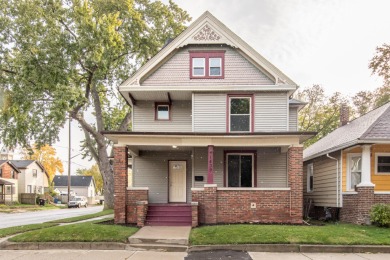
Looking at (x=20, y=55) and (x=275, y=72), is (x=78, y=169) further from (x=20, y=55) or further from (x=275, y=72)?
(x=275, y=72)

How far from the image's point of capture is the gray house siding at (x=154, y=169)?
16.0m

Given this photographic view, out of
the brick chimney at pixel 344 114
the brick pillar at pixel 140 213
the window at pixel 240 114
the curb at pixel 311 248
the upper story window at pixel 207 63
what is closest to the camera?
the curb at pixel 311 248

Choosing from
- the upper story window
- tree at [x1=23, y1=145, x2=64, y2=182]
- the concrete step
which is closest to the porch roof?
the upper story window

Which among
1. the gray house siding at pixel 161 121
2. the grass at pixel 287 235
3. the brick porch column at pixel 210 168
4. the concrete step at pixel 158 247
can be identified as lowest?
the concrete step at pixel 158 247

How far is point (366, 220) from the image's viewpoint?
40.0 ft

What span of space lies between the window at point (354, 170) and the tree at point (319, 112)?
20.7 meters

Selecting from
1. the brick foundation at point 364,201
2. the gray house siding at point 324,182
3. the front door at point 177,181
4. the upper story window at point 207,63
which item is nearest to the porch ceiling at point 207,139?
the brick foundation at point 364,201

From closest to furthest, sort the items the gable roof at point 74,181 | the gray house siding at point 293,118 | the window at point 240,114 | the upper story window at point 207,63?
the window at point 240,114 → the upper story window at point 207,63 → the gray house siding at point 293,118 → the gable roof at point 74,181

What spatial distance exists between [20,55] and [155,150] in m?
9.11

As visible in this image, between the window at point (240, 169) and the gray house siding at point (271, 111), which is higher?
the gray house siding at point (271, 111)

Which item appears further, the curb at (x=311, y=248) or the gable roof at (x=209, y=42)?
the gable roof at (x=209, y=42)

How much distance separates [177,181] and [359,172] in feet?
26.1

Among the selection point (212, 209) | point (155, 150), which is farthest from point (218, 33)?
point (212, 209)

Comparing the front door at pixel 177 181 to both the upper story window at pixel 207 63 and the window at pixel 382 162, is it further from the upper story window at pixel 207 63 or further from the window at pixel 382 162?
the window at pixel 382 162
